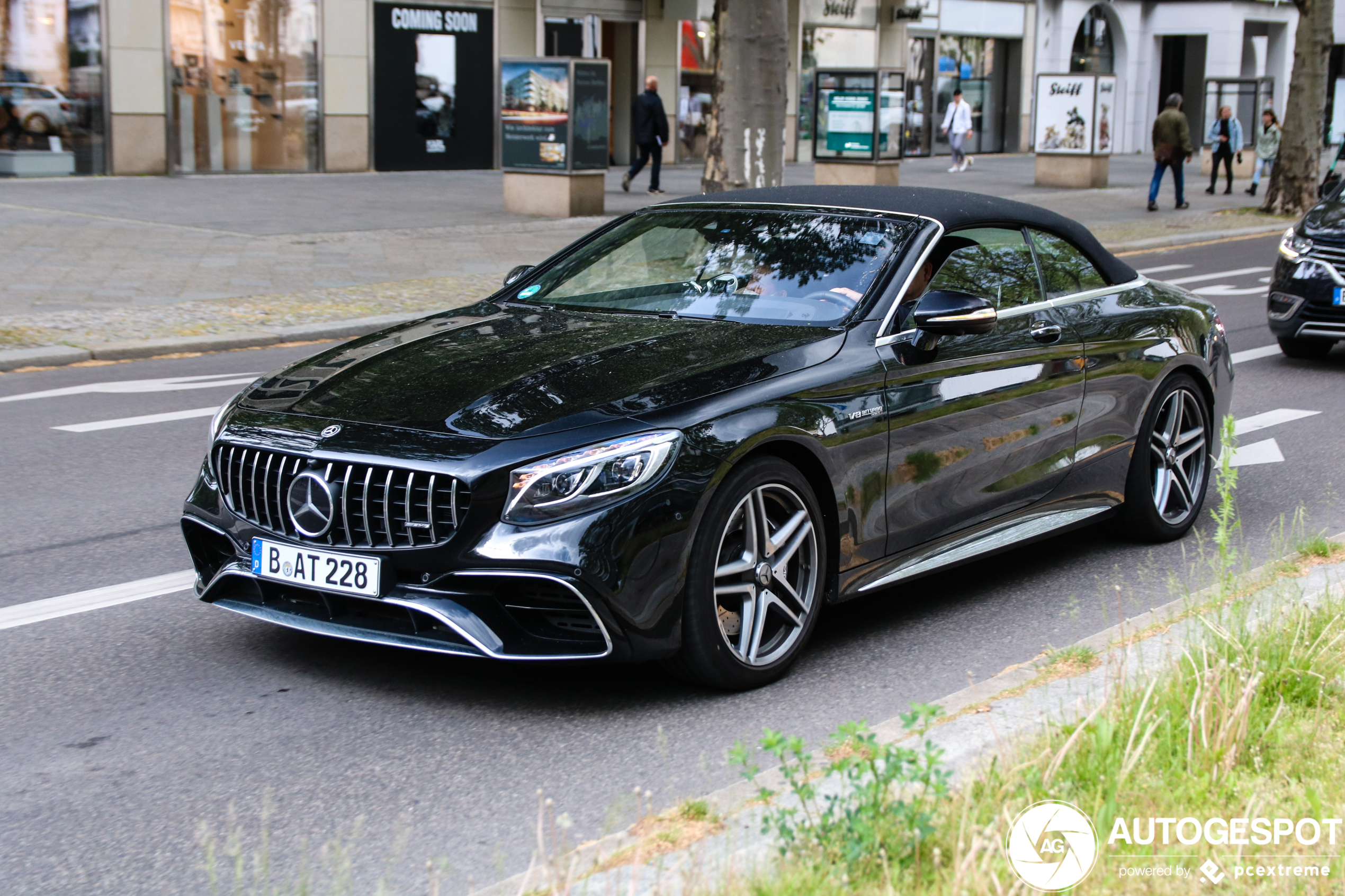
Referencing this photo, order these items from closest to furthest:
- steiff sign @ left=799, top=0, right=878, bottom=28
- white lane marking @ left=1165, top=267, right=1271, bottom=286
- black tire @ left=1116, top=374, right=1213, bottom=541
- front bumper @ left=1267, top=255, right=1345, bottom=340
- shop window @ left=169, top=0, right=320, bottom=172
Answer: black tire @ left=1116, top=374, right=1213, bottom=541, front bumper @ left=1267, top=255, right=1345, bottom=340, white lane marking @ left=1165, top=267, right=1271, bottom=286, shop window @ left=169, top=0, right=320, bottom=172, steiff sign @ left=799, top=0, right=878, bottom=28

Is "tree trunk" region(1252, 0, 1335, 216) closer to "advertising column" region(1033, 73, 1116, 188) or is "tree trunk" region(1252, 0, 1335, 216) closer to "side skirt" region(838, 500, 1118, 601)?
"advertising column" region(1033, 73, 1116, 188)

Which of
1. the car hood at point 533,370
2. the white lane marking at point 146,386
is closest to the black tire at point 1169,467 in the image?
the car hood at point 533,370

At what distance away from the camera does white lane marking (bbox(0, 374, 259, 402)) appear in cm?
1015

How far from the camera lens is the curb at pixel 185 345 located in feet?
37.2

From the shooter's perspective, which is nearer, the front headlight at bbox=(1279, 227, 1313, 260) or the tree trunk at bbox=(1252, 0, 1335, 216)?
the front headlight at bbox=(1279, 227, 1313, 260)

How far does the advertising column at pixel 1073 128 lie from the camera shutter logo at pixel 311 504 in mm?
27737

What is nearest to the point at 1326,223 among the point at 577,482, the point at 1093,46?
the point at 577,482

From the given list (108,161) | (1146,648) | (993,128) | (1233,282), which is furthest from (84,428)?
(993,128)

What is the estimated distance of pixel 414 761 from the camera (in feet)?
13.6

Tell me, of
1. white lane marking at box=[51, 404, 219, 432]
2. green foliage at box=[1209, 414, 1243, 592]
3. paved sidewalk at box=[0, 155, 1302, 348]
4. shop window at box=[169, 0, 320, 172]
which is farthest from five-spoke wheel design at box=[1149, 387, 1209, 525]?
shop window at box=[169, 0, 320, 172]

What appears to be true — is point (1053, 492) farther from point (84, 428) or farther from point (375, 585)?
point (84, 428)

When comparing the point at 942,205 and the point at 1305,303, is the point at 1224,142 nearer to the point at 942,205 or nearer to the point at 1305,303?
the point at 1305,303

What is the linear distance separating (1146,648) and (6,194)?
2034cm

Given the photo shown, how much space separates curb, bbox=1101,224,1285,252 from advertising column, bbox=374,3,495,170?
13.5 metres
